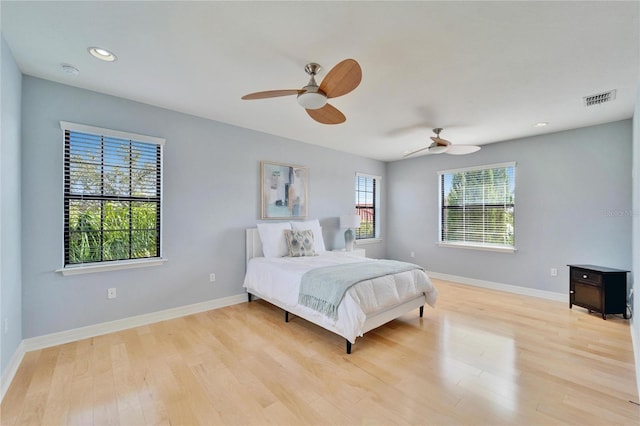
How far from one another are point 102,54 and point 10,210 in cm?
148

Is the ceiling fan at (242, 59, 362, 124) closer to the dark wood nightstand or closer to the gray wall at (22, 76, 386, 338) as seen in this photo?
the gray wall at (22, 76, 386, 338)

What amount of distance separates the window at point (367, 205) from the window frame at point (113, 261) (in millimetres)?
3756

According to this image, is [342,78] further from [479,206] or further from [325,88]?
[479,206]

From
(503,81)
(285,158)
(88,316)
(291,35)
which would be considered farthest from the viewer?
(285,158)

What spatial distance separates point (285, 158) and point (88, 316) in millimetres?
3211

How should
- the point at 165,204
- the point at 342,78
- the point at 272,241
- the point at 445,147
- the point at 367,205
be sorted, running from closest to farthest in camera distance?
the point at 342,78 < the point at 165,204 < the point at 445,147 < the point at 272,241 < the point at 367,205

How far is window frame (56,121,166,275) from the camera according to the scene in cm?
271

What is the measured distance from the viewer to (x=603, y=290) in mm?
3332

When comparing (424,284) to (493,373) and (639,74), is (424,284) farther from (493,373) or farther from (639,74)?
(639,74)

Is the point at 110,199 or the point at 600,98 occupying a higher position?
the point at 600,98

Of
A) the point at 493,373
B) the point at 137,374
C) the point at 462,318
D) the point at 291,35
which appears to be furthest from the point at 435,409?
the point at 291,35

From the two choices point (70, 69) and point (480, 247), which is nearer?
point (70, 69)

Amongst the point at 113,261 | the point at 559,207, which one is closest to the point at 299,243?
the point at 113,261

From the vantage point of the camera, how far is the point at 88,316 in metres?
2.83
